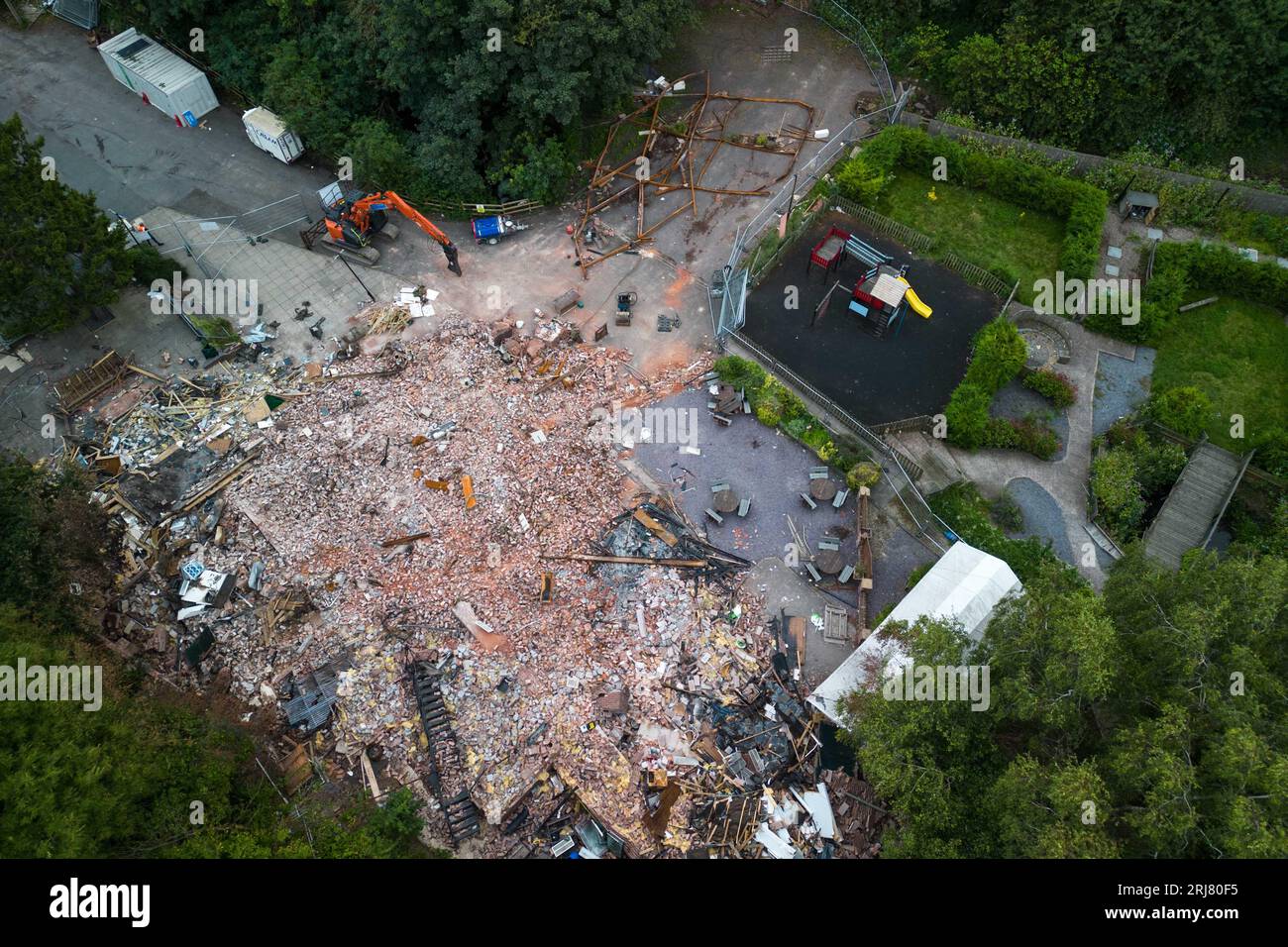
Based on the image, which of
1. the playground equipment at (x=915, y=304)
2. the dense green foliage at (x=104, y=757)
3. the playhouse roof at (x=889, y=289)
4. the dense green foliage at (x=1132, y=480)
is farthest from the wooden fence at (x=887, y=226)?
the dense green foliage at (x=104, y=757)

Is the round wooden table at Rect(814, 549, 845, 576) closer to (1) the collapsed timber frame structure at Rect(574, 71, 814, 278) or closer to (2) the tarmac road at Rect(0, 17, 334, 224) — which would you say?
(1) the collapsed timber frame structure at Rect(574, 71, 814, 278)

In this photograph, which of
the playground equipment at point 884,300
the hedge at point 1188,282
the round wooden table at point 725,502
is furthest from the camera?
the hedge at point 1188,282

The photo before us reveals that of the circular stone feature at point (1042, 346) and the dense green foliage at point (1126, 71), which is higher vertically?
the dense green foliage at point (1126, 71)

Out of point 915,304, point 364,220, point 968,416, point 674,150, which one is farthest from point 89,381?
point 968,416

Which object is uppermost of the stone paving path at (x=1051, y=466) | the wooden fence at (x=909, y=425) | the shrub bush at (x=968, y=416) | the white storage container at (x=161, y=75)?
the white storage container at (x=161, y=75)

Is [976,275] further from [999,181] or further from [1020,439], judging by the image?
[1020,439]

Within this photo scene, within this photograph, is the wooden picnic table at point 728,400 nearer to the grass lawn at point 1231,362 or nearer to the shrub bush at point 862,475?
the shrub bush at point 862,475
